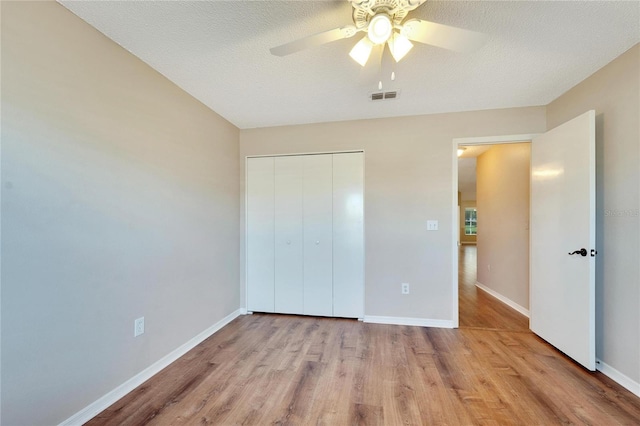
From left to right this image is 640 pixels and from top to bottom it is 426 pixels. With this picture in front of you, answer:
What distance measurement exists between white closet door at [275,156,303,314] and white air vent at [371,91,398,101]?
110cm

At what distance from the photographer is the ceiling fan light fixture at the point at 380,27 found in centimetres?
124

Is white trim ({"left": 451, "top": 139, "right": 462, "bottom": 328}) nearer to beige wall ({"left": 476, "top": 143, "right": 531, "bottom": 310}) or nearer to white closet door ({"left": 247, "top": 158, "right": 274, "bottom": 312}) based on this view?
beige wall ({"left": 476, "top": 143, "right": 531, "bottom": 310})

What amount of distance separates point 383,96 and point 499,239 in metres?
2.84

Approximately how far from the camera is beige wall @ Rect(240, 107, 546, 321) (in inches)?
106

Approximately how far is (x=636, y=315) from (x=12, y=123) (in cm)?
375

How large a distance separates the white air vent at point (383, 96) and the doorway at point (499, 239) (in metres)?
0.94

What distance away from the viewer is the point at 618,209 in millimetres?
1810

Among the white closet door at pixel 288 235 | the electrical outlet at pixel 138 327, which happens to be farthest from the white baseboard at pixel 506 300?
the electrical outlet at pixel 138 327

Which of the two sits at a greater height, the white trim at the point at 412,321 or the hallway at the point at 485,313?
the white trim at the point at 412,321

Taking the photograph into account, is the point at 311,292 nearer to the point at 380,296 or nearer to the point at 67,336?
the point at 380,296

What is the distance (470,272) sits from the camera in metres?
5.24

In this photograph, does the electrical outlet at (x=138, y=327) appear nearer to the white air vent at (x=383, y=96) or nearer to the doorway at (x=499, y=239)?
the white air vent at (x=383, y=96)

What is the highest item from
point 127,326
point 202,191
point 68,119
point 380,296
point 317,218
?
point 68,119

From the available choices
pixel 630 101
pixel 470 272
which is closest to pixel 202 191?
pixel 630 101
